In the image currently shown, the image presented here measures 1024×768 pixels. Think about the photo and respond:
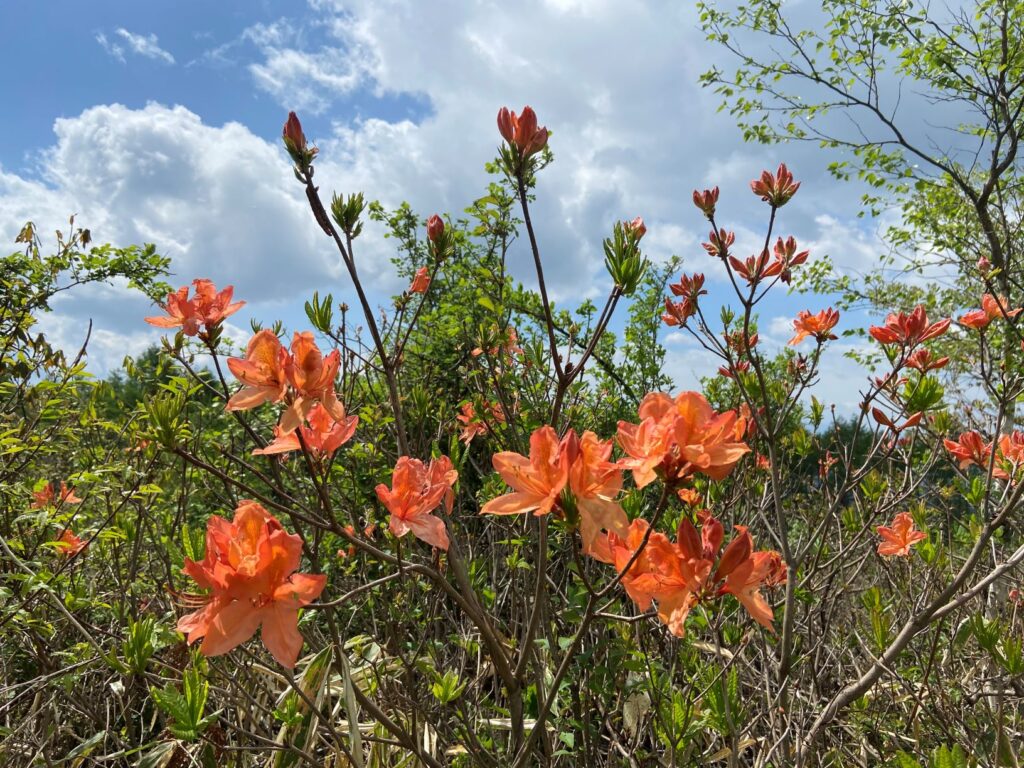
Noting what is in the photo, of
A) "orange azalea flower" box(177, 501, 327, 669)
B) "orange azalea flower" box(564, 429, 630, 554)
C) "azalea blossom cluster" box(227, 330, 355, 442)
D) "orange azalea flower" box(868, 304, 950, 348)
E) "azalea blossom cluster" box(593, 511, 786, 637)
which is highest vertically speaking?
"orange azalea flower" box(868, 304, 950, 348)

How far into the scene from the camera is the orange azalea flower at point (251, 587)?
97cm

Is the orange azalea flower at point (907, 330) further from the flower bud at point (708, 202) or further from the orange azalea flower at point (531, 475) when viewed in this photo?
the orange azalea flower at point (531, 475)

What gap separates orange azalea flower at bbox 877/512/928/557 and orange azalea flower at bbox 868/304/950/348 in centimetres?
76

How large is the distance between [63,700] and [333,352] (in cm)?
241

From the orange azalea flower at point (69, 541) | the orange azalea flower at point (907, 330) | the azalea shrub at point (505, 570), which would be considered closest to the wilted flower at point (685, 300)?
the azalea shrub at point (505, 570)

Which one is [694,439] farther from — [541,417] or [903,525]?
[903,525]

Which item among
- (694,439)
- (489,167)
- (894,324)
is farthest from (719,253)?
(694,439)

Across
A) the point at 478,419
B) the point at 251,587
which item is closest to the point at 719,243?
the point at 478,419

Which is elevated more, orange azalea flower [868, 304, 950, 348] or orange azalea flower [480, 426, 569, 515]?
orange azalea flower [868, 304, 950, 348]

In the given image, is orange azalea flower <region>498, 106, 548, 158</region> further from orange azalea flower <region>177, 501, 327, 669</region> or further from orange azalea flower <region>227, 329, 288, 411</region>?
orange azalea flower <region>177, 501, 327, 669</region>

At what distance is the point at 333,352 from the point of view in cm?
125

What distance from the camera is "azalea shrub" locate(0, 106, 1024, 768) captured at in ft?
3.60

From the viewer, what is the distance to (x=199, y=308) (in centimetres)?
164

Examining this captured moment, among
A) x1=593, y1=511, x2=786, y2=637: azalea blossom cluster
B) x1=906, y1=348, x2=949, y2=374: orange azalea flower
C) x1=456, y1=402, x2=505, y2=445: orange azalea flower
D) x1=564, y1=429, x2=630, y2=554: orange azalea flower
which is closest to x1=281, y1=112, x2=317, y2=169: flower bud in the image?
x1=564, y1=429, x2=630, y2=554: orange azalea flower
